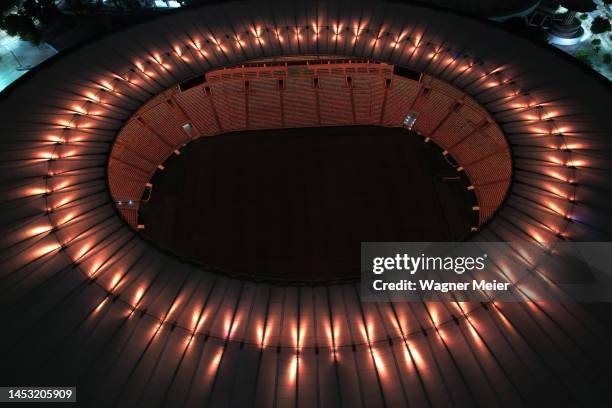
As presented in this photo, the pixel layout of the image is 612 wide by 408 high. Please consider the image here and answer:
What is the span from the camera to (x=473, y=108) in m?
19.8

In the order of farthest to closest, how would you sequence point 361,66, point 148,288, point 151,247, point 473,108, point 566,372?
point 361,66 < point 473,108 < point 151,247 < point 148,288 < point 566,372

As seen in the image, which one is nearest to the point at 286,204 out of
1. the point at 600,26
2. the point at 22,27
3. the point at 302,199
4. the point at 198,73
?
the point at 302,199

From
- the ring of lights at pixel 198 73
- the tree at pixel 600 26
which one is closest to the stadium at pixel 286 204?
the ring of lights at pixel 198 73

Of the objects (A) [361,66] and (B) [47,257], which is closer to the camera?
(B) [47,257]

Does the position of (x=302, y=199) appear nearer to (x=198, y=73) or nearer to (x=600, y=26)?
(x=198, y=73)

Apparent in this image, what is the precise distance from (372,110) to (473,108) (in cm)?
560

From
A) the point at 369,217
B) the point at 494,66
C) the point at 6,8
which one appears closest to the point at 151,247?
the point at 369,217

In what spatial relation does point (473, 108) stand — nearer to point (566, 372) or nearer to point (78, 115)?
point (566, 372)

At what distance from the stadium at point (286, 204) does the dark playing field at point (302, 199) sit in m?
0.11

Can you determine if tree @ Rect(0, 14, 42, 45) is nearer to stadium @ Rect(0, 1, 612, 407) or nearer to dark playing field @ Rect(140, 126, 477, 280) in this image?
stadium @ Rect(0, 1, 612, 407)

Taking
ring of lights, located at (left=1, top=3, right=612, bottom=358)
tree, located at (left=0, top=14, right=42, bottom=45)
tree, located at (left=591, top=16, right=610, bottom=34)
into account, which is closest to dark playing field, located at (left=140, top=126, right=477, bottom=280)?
ring of lights, located at (left=1, top=3, right=612, bottom=358)

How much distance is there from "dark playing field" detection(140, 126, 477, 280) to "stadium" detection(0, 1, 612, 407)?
0.11 meters

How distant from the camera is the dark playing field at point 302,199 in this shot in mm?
19000

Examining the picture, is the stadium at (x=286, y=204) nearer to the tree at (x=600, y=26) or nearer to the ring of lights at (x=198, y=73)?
the ring of lights at (x=198, y=73)
